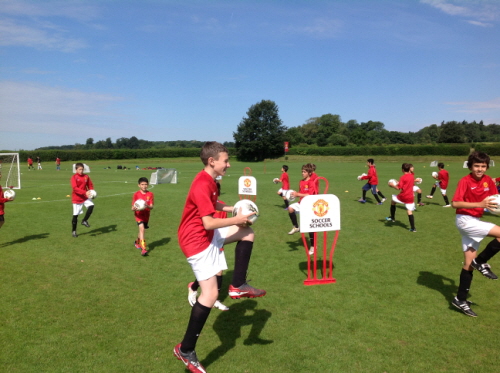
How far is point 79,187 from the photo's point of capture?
10.9 m

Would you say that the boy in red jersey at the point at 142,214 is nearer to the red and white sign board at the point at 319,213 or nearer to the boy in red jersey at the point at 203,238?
the red and white sign board at the point at 319,213

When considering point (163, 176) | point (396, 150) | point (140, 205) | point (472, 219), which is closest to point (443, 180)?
point (472, 219)

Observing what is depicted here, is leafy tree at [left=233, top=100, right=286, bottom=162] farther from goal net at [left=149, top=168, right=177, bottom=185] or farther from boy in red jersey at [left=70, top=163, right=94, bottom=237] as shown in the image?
boy in red jersey at [left=70, top=163, right=94, bottom=237]

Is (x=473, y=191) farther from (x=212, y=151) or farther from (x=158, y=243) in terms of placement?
(x=158, y=243)

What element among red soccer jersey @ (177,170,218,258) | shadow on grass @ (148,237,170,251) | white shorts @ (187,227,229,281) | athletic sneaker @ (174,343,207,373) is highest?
red soccer jersey @ (177,170,218,258)

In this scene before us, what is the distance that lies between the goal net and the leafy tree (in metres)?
53.7

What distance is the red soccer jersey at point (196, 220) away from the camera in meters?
3.81

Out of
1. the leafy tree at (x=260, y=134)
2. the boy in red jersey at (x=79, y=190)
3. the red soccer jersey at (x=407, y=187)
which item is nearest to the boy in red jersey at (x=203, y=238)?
the boy in red jersey at (x=79, y=190)

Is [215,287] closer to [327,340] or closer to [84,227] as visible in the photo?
[327,340]

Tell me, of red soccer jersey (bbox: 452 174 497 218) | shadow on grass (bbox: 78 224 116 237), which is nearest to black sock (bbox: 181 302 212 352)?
red soccer jersey (bbox: 452 174 497 218)

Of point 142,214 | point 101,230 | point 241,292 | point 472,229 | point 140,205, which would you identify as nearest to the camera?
point 241,292

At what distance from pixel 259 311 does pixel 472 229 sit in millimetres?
3592

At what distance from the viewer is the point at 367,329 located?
4.97m

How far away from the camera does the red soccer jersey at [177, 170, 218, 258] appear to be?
3.81 meters
